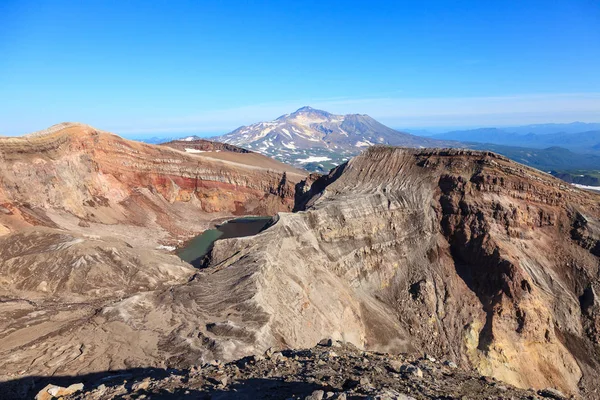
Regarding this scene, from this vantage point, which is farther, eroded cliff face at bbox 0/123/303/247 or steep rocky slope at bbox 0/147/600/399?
eroded cliff face at bbox 0/123/303/247

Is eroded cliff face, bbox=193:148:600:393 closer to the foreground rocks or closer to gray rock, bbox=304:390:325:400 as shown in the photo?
the foreground rocks

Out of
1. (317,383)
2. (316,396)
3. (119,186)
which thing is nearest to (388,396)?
(316,396)

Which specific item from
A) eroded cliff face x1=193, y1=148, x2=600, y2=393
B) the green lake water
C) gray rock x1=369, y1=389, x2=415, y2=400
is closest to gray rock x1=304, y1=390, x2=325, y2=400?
gray rock x1=369, y1=389, x2=415, y2=400

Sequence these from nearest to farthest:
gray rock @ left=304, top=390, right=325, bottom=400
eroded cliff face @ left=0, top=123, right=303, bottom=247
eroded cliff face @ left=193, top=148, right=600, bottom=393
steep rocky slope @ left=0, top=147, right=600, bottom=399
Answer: gray rock @ left=304, top=390, right=325, bottom=400
steep rocky slope @ left=0, top=147, right=600, bottom=399
eroded cliff face @ left=193, top=148, right=600, bottom=393
eroded cliff face @ left=0, top=123, right=303, bottom=247

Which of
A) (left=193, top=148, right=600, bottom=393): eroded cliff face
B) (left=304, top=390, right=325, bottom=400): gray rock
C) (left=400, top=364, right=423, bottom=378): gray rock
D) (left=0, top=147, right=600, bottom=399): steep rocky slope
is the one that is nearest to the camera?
(left=304, top=390, right=325, bottom=400): gray rock

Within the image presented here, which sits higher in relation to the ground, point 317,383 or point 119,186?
point 317,383

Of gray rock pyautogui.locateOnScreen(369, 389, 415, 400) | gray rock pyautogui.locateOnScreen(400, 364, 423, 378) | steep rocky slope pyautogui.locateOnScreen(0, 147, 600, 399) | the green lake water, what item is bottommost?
the green lake water

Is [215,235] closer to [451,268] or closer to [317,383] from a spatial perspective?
[451,268]
